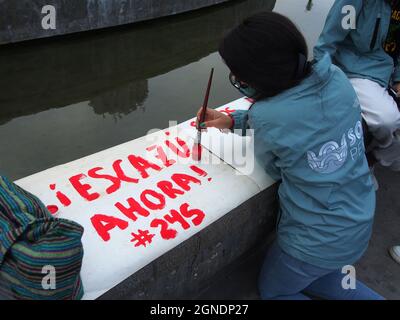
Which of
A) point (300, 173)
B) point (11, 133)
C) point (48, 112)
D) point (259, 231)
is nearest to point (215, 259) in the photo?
point (259, 231)

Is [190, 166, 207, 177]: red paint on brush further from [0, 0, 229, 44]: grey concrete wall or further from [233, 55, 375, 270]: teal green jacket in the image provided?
[0, 0, 229, 44]: grey concrete wall

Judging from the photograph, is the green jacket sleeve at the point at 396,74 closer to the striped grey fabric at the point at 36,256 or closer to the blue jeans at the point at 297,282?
the blue jeans at the point at 297,282

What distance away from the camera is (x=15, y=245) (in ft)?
3.71

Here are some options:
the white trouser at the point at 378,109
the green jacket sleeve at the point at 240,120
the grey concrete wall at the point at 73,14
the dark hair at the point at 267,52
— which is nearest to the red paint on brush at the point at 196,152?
the green jacket sleeve at the point at 240,120

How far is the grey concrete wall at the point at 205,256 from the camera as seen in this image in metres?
1.50

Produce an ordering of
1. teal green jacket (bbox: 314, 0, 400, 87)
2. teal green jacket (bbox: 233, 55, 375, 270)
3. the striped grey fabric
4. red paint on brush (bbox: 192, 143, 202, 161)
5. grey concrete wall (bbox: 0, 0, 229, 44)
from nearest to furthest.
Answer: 1. the striped grey fabric
2. teal green jacket (bbox: 233, 55, 375, 270)
3. red paint on brush (bbox: 192, 143, 202, 161)
4. teal green jacket (bbox: 314, 0, 400, 87)
5. grey concrete wall (bbox: 0, 0, 229, 44)

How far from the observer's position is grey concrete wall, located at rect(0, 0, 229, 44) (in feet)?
19.7

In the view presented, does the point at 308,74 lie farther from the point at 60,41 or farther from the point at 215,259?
the point at 60,41

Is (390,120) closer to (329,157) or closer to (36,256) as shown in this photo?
(329,157)

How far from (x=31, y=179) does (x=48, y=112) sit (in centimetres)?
352

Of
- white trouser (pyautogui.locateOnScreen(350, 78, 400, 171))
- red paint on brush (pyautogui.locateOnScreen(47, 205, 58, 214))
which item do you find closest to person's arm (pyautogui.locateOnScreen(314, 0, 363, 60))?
white trouser (pyautogui.locateOnScreen(350, 78, 400, 171))

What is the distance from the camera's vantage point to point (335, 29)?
2332 millimetres

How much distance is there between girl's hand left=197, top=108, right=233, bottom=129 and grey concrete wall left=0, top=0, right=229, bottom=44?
5552mm

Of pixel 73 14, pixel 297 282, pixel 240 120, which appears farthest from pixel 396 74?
pixel 73 14
